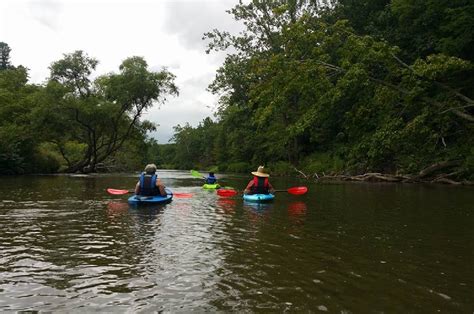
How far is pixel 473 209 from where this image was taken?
13352 millimetres

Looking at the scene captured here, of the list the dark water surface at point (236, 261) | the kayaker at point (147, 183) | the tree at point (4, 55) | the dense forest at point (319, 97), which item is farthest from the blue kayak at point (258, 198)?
the tree at point (4, 55)

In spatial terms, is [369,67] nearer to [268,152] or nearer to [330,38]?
[330,38]

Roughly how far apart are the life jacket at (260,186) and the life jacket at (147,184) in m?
3.97

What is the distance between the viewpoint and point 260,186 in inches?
622

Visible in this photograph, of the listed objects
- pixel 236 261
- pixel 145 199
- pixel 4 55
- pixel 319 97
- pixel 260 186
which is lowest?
pixel 236 261

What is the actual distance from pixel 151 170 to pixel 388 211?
816 cm

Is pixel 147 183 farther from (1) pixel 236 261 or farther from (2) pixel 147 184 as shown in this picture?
(1) pixel 236 261

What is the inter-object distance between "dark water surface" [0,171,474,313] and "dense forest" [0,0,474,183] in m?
12.5

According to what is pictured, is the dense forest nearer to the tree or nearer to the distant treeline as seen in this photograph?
the distant treeline

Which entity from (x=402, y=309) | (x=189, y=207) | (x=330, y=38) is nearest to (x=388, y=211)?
(x=189, y=207)

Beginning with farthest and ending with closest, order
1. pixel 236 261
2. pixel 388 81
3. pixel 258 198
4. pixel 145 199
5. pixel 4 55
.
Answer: pixel 4 55, pixel 388 81, pixel 258 198, pixel 145 199, pixel 236 261

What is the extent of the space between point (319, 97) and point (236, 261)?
19286mm

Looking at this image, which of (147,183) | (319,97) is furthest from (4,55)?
(147,183)

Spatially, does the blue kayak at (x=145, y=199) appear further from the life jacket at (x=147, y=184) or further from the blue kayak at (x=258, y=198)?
the blue kayak at (x=258, y=198)
